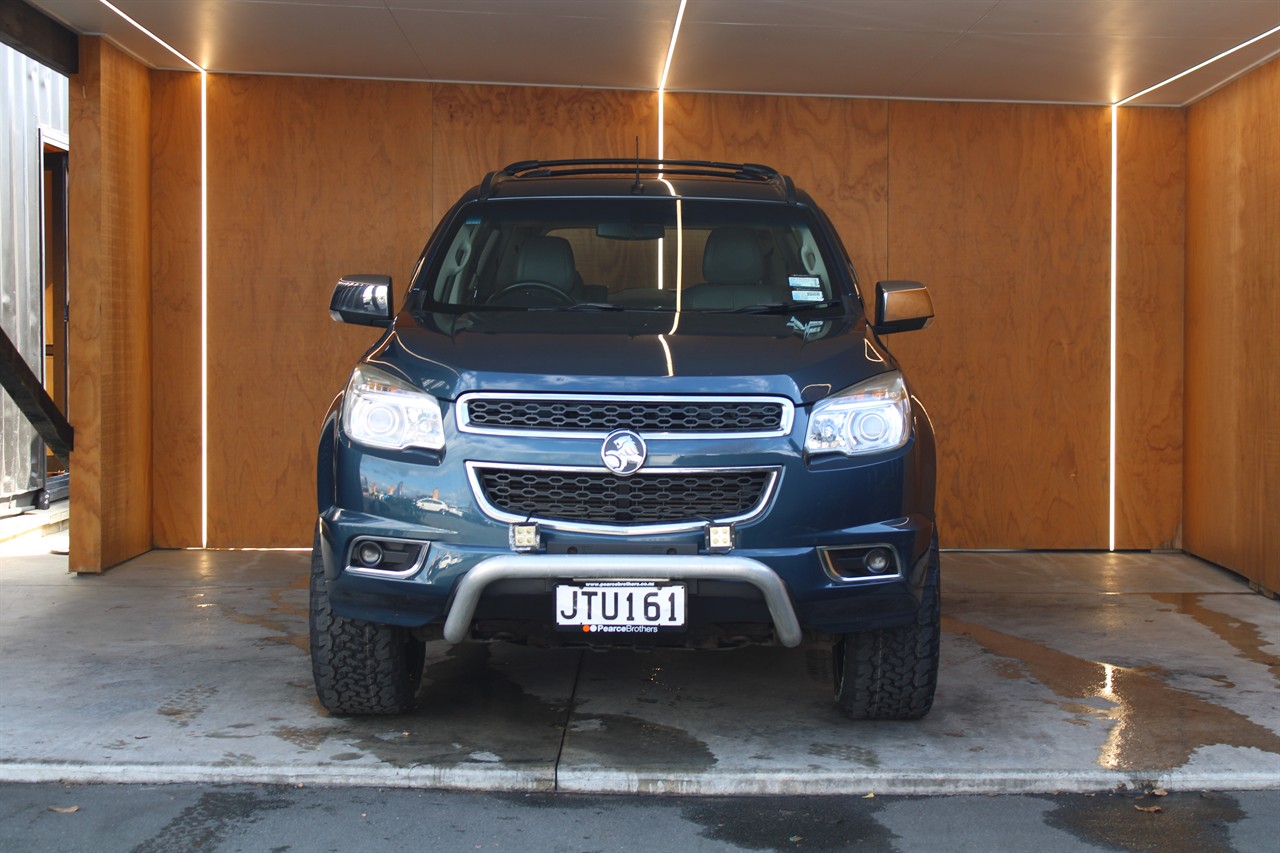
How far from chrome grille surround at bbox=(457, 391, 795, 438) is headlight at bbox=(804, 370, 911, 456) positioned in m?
0.09

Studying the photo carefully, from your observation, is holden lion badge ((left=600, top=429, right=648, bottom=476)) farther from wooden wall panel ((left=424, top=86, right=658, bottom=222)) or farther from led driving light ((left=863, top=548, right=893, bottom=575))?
wooden wall panel ((left=424, top=86, right=658, bottom=222))

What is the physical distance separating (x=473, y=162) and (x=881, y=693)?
4.74 m

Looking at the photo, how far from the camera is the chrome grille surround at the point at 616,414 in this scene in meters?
3.92

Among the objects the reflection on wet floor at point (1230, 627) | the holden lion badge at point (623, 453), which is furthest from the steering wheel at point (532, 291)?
the reflection on wet floor at point (1230, 627)

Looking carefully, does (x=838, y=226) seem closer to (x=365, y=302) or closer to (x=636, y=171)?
(x=636, y=171)

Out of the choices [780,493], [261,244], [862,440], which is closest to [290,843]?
[780,493]

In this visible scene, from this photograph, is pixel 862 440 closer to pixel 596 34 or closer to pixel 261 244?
pixel 596 34

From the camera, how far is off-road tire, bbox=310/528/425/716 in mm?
4258

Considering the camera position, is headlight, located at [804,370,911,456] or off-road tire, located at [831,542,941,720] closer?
headlight, located at [804,370,911,456]

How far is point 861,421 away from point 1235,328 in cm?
442

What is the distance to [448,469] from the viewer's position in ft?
12.7

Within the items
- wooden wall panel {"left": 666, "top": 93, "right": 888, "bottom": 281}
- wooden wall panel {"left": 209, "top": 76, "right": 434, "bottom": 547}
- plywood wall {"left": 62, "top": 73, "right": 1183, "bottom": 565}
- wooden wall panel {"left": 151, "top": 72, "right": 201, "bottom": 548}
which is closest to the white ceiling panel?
plywood wall {"left": 62, "top": 73, "right": 1183, "bottom": 565}

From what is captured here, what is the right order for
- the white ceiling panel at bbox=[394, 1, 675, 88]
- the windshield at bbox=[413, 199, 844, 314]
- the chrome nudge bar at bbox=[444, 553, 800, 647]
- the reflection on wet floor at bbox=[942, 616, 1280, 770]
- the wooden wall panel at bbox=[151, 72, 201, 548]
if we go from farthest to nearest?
the wooden wall panel at bbox=[151, 72, 201, 548] < the white ceiling panel at bbox=[394, 1, 675, 88] < the windshield at bbox=[413, 199, 844, 314] < the reflection on wet floor at bbox=[942, 616, 1280, 770] < the chrome nudge bar at bbox=[444, 553, 800, 647]

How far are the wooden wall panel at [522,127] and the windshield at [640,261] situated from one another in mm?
3040
